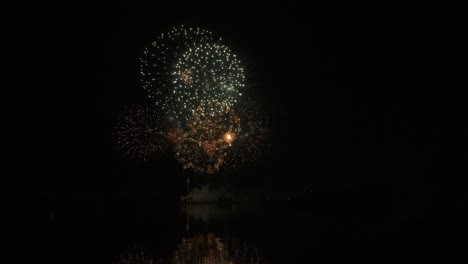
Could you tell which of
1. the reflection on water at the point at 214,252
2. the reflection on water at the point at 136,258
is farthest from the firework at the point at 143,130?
the reflection on water at the point at 136,258

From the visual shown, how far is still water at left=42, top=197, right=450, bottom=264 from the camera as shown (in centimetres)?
1285

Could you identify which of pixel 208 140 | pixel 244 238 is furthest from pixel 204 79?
pixel 244 238

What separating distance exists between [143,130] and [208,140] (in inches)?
164

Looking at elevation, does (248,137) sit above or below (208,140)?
above

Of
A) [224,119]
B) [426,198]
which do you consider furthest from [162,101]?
[426,198]

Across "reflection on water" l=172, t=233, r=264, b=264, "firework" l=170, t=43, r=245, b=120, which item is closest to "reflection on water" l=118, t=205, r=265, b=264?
"reflection on water" l=172, t=233, r=264, b=264

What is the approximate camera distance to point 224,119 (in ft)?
110

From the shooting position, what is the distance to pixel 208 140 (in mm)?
33625

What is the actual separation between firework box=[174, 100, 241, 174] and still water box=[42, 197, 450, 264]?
10.1 metres

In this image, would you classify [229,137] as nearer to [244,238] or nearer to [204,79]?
[204,79]

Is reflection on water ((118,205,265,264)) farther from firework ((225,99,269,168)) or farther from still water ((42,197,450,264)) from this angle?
firework ((225,99,269,168))

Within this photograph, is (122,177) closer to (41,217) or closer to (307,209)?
(41,217)

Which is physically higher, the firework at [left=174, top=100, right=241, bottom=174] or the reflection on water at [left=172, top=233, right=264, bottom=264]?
the firework at [left=174, top=100, right=241, bottom=174]

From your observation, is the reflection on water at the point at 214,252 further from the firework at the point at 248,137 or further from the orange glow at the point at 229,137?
the firework at the point at 248,137
